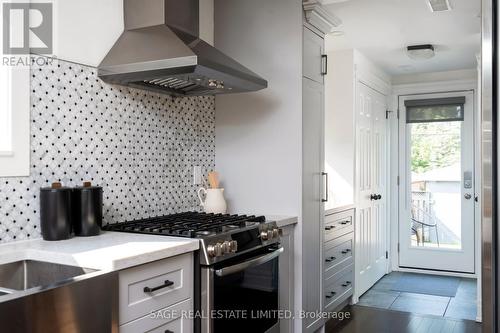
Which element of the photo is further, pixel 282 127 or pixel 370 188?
pixel 370 188

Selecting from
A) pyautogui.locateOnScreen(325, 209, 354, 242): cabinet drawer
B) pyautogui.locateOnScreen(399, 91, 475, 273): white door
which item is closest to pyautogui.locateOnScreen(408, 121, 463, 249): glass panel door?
pyautogui.locateOnScreen(399, 91, 475, 273): white door

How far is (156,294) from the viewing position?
68.6 inches

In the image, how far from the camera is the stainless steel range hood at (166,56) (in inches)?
81.0

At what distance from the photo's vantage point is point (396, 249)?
218 inches

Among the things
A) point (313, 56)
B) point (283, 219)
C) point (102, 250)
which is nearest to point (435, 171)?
point (313, 56)

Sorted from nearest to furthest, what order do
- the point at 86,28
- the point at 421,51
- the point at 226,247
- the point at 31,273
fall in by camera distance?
the point at 31,273 → the point at 226,247 → the point at 86,28 → the point at 421,51

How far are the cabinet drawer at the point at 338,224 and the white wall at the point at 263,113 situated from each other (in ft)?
2.14

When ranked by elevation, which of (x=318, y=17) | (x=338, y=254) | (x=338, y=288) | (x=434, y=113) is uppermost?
(x=318, y=17)

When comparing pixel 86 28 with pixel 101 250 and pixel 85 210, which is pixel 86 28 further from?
pixel 101 250

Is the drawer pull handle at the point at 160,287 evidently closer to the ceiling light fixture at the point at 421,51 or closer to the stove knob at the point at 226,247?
the stove knob at the point at 226,247

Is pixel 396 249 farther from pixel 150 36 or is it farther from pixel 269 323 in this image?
pixel 150 36

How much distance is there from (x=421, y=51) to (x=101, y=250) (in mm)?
3576
